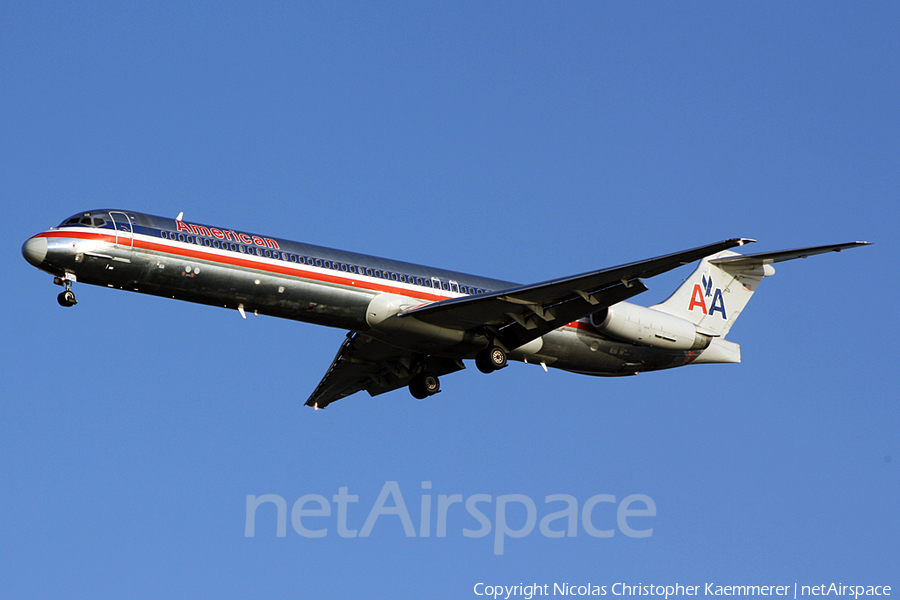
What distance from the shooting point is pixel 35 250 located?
21.3m

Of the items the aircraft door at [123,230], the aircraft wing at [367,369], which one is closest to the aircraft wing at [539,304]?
the aircraft wing at [367,369]

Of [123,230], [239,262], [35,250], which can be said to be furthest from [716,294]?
[35,250]

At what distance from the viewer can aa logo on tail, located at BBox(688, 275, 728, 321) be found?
95.9 ft

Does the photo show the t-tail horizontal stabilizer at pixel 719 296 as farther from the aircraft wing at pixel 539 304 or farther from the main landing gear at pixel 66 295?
the main landing gear at pixel 66 295

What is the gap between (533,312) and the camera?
24750 mm

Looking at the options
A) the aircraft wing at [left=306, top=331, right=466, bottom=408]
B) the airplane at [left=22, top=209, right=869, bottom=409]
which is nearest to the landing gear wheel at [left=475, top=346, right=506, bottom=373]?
the airplane at [left=22, top=209, right=869, bottom=409]

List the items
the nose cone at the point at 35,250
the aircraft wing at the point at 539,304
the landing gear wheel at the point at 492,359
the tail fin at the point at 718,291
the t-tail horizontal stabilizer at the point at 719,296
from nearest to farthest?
the nose cone at the point at 35,250, the aircraft wing at the point at 539,304, the landing gear wheel at the point at 492,359, the t-tail horizontal stabilizer at the point at 719,296, the tail fin at the point at 718,291

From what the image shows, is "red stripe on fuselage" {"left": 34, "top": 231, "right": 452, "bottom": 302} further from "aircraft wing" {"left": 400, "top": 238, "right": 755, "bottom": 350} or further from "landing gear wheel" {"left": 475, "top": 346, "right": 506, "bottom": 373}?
"landing gear wheel" {"left": 475, "top": 346, "right": 506, "bottom": 373}

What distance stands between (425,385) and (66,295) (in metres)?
9.42

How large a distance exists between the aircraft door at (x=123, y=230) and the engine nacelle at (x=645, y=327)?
440 inches

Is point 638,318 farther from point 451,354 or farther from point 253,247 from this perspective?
point 253,247

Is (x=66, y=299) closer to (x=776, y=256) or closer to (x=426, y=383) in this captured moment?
(x=426, y=383)

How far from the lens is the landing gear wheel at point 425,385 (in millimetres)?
27453

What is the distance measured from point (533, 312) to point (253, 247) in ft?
21.4
